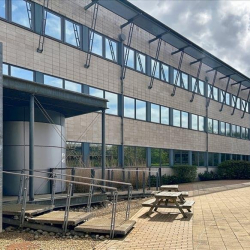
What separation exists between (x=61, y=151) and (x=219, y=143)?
83.8 feet

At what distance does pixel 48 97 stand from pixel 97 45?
1113cm

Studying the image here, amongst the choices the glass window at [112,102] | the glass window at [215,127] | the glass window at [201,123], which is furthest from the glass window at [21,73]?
the glass window at [215,127]

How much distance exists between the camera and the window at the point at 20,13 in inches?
620

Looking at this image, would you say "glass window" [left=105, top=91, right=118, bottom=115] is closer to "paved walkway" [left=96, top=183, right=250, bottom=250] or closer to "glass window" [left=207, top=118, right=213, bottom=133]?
"paved walkway" [left=96, top=183, right=250, bottom=250]

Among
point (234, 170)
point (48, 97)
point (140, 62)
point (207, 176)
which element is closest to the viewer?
point (48, 97)

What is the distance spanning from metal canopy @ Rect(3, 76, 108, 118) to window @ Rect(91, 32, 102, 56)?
7.95m

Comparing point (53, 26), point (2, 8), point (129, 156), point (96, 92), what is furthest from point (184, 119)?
point (2, 8)

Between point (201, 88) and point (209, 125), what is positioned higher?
point (201, 88)

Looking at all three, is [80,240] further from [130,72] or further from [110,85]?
[130,72]

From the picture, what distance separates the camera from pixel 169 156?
27203 millimetres

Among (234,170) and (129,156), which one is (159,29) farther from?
(234,170)

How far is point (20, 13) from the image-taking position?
1603 centimetres

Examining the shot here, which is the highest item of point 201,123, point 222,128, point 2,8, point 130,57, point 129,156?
point 2,8

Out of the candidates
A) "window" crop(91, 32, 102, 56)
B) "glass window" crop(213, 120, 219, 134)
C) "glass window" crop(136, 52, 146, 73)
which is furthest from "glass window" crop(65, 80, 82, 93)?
"glass window" crop(213, 120, 219, 134)
